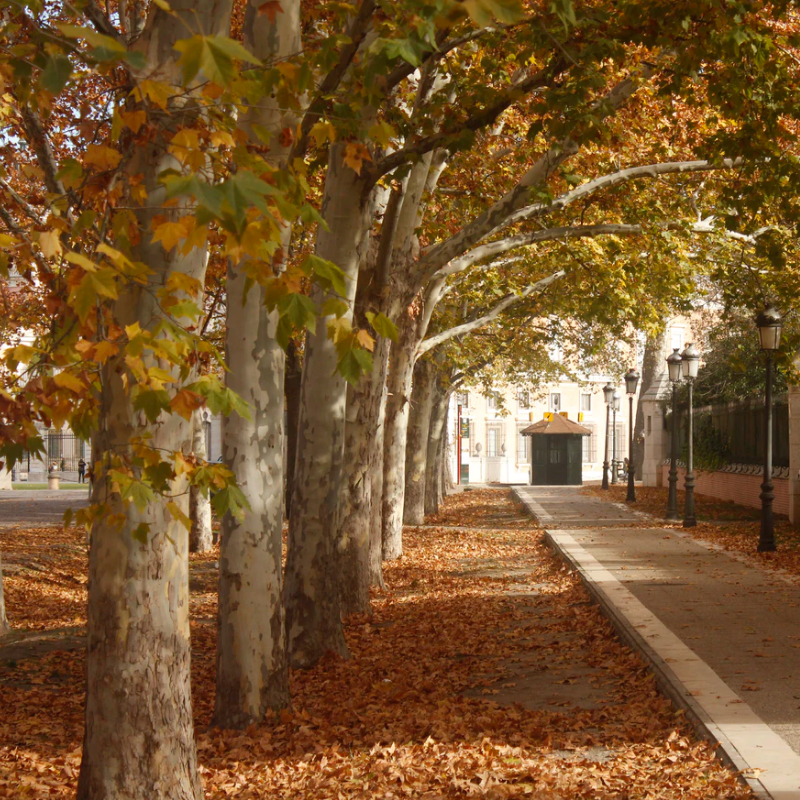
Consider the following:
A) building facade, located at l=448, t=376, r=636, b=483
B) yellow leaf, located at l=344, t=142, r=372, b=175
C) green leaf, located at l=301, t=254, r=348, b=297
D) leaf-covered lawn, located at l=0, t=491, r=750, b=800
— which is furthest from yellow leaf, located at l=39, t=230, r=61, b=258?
building facade, located at l=448, t=376, r=636, b=483

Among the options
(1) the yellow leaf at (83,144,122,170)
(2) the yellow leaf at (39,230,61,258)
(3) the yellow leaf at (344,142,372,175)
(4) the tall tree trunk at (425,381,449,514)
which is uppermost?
(3) the yellow leaf at (344,142,372,175)

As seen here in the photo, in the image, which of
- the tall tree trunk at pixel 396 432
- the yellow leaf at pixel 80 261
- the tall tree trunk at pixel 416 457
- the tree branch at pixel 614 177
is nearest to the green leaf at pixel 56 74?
the yellow leaf at pixel 80 261

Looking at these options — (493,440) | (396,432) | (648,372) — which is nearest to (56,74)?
(396,432)

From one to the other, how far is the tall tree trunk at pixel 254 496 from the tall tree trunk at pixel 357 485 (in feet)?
15.2

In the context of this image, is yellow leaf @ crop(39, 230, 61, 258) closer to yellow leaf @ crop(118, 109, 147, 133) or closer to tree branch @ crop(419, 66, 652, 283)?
yellow leaf @ crop(118, 109, 147, 133)

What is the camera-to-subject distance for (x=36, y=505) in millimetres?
35188

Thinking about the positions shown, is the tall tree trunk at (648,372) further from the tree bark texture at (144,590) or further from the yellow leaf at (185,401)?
the yellow leaf at (185,401)

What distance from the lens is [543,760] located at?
21.1ft

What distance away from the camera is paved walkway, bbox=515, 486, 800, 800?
6.28 metres

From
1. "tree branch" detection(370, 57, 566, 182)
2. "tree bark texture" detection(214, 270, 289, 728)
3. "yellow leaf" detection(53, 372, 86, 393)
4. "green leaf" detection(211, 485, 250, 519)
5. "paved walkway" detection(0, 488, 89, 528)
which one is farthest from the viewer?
"paved walkway" detection(0, 488, 89, 528)

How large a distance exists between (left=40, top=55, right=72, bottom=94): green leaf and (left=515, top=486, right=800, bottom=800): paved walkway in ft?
13.9

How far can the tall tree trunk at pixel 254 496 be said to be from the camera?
291 inches

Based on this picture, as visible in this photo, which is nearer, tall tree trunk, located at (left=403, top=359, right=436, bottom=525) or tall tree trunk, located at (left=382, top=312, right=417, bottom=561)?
tall tree trunk, located at (left=382, top=312, right=417, bottom=561)

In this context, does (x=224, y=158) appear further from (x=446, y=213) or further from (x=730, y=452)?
(x=730, y=452)
